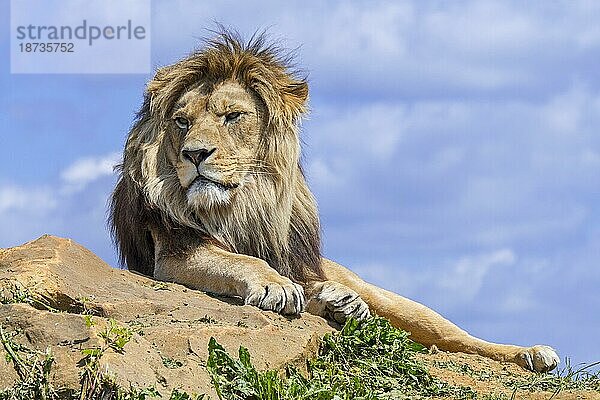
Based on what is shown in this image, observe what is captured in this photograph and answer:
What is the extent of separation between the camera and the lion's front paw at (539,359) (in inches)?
283

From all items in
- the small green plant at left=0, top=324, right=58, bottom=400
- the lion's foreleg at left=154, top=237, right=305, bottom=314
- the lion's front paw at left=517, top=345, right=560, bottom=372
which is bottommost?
the lion's front paw at left=517, top=345, right=560, bottom=372

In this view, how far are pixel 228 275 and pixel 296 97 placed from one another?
178cm

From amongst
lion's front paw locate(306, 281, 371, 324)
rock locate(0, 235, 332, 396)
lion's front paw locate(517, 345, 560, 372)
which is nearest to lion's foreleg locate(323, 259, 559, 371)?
lion's front paw locate(517, 345, 560, 372)

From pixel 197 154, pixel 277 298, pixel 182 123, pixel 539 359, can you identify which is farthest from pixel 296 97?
pixel 539 359

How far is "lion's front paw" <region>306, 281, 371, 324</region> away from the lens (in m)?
6.58

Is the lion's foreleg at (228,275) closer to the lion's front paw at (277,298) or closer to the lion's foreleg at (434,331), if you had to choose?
the lion's front paw at (277,298)

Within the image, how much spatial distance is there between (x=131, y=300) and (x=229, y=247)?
60.6 inches

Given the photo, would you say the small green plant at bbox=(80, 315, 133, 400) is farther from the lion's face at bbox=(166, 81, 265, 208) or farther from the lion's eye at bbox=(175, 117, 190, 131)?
the lion's eye at bbox=(175, 117, 190, 131)

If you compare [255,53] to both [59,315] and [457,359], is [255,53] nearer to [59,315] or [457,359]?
[457,359]

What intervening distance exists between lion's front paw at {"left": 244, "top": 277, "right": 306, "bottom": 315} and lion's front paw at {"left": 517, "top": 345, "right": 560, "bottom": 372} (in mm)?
1815

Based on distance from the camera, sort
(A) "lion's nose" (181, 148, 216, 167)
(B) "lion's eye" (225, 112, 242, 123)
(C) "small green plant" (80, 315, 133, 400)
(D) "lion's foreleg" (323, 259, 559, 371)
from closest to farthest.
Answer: (C) "small green plant" (80, 315, 133, 400) → (A) "lion's nose" (181, 148, 216, 167) → (D) "lion's foreleg" (323, 259, 559, 371) → (B) "lion's eye" (225, 112, 242, 123)

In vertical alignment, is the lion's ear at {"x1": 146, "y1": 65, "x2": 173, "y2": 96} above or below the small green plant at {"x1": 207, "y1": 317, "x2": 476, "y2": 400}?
above

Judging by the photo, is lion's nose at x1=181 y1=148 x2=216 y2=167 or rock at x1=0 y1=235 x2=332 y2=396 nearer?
rock at x1=0 y1=235 x2=332 y2=396

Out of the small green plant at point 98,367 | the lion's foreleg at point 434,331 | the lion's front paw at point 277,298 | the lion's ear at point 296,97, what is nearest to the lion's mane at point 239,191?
the lion's ear at point 296,97
